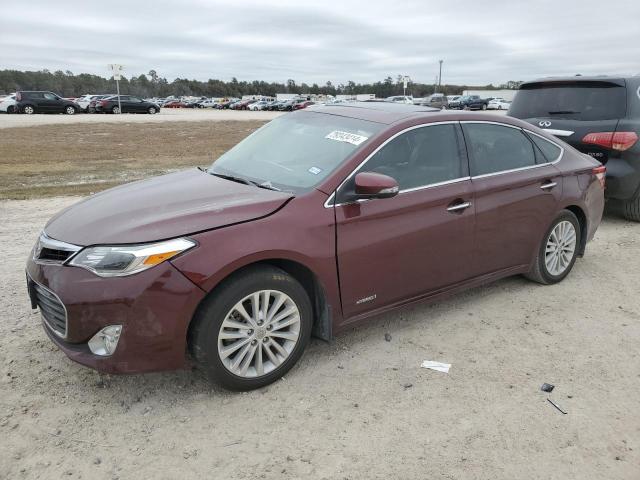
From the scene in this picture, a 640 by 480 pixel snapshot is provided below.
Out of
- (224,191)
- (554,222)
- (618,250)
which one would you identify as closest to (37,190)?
(224,191)

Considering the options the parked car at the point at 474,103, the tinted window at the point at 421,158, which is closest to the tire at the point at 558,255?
the tinted window at the point at 421,158

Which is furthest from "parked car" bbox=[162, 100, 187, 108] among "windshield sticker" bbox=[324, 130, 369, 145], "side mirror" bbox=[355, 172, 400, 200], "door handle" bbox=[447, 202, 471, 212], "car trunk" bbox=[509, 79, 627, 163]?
"side mirror" bbox=[355, 172, 400, 200]

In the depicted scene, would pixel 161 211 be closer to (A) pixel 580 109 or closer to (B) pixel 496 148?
(B) pixel 496 148

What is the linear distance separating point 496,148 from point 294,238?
6.92ft

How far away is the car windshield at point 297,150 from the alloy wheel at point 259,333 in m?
0.76

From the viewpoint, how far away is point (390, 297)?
369cm

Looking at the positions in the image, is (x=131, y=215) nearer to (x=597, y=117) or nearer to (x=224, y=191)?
(x=224, y=191)

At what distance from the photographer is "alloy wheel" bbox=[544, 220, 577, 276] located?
479 cm

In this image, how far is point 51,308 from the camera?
9.98 feet

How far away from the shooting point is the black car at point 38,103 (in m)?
35.9

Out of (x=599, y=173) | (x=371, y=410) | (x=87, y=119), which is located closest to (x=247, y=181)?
(x=371, y=410)

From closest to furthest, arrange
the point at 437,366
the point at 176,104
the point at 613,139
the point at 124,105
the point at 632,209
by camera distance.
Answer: the point at 437,366 → the point at 613,139 → the point at 632,209 → the point at 124,105 → the point at 176,104

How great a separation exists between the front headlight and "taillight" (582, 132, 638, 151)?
5665mm

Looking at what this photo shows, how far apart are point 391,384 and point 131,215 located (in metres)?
1.88
